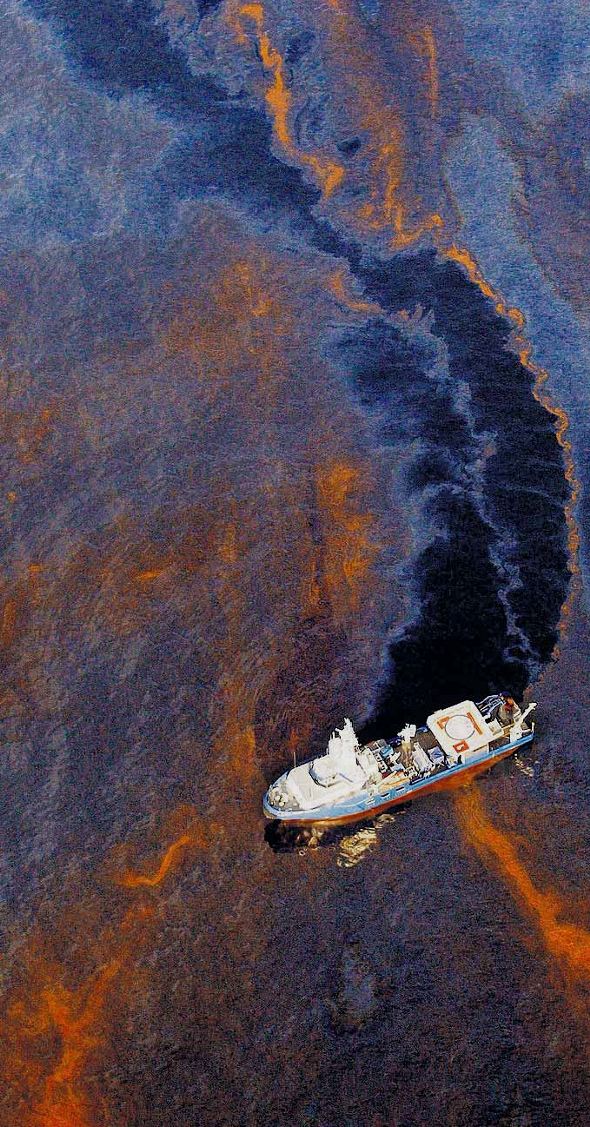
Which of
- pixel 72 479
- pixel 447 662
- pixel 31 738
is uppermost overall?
pixel 72 479

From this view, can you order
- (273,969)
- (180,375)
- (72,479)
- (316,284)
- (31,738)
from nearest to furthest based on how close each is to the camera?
(273,969) < (31,738) < (72,479) < (180,375) < (316,284)

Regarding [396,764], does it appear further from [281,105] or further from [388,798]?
[281,105]

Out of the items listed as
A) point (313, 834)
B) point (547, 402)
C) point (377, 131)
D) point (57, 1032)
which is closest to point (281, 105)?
point (377, 131)

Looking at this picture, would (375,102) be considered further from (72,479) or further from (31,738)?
Answer: (31,738)

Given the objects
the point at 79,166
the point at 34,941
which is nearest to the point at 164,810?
the point at 34,941

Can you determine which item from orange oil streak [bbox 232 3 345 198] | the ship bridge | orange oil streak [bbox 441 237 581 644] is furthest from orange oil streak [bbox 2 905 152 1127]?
orange oil streak [bbox 232 3 345 198]

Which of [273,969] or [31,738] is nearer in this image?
[273,969]

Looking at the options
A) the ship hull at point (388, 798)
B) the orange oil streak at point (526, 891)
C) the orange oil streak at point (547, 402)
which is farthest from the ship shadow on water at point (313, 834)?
the orange oil streak at point (547, 402)

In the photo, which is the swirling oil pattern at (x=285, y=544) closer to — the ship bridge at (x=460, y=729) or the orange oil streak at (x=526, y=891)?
the orange oil streak at (x=526, y=891)
